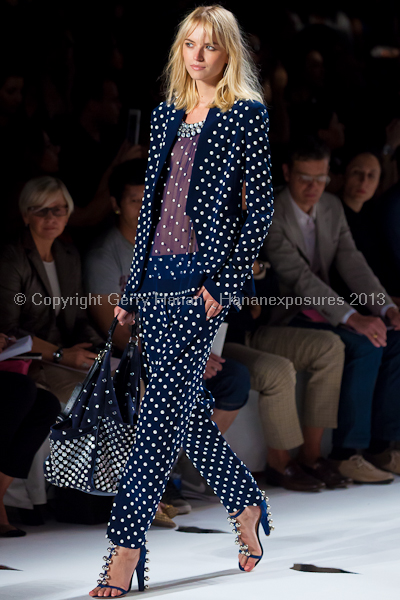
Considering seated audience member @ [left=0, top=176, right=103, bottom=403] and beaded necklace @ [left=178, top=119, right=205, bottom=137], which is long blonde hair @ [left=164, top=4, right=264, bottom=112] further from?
seated audience member @ [left=0, top=176, right=103, bottom=403]

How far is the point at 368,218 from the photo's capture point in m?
4.21

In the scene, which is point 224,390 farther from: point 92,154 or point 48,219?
point 92,154

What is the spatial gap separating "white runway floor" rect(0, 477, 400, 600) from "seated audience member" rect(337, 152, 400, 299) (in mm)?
1432

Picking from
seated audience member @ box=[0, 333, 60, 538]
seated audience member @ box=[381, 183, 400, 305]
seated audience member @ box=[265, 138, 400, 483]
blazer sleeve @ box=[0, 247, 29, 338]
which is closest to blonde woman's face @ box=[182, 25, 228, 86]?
seated audience member @ box=[0, 333, 60, 538]

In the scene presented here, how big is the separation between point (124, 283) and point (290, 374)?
75 cm

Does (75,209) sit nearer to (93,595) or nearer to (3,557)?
(3,557)

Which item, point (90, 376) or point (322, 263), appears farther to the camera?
point (322, 263)

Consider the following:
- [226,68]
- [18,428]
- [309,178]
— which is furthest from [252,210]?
[309,178]

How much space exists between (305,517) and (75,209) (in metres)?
1.56

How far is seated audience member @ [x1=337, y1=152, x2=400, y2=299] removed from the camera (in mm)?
4137

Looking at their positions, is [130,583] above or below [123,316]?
below

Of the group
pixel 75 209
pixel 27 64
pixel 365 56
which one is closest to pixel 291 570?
pixel 75 209

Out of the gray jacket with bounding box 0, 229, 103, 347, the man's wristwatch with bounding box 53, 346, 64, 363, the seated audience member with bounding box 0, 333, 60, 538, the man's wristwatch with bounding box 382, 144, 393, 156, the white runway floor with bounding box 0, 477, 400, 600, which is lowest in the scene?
the white runway floor with bounding box 0, 477, 400, 600

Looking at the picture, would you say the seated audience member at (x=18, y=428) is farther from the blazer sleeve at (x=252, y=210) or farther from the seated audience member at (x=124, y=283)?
the blazer sleeve at (x=252, y=210)
